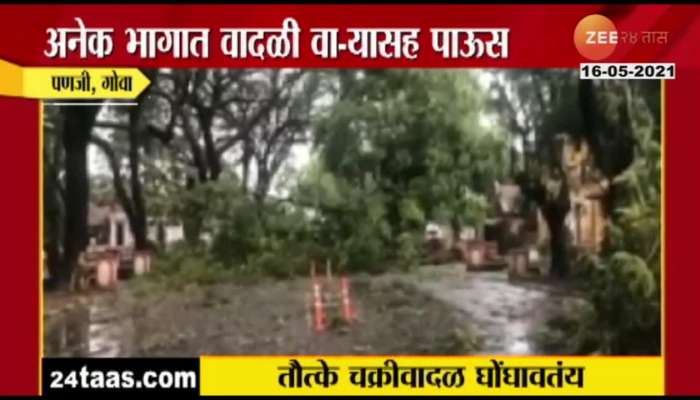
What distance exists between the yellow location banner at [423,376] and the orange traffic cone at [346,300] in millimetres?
136

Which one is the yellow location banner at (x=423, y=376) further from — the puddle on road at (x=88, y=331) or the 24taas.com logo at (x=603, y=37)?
the 24taas.com logo at (x=603, y=37)

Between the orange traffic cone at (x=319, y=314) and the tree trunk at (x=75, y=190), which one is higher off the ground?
the tree trunk at (x=75, y=190)

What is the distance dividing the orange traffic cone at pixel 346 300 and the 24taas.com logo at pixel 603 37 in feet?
3.55

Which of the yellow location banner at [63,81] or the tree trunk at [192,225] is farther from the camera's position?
the tree trunk at [192,225]

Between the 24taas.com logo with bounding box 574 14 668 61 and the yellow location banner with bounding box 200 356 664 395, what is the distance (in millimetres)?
1030

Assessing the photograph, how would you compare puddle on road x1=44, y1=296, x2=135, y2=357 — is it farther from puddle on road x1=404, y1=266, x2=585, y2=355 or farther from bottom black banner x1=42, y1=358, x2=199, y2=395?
puddle on road x1=404, y1=266, x2=585, y2=355

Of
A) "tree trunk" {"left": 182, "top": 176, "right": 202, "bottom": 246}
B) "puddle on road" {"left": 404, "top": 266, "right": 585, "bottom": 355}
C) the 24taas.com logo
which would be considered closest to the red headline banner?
the 24taas.com logo

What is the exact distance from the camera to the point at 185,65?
2.97 m

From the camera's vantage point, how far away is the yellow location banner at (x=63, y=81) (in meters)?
2.95

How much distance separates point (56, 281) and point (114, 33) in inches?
33.3

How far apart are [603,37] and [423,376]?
1.26 meters

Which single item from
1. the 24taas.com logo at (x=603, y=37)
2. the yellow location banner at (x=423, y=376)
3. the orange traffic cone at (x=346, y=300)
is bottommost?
the yellow location banner at (x=423, y=376)

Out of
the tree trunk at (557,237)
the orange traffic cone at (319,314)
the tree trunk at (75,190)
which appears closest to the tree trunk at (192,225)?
the tree trunk at (75,190)
